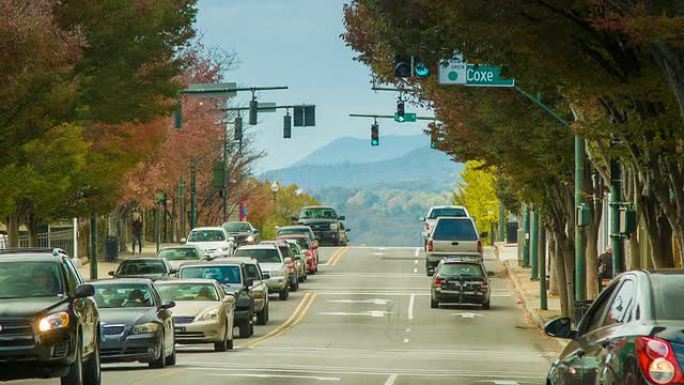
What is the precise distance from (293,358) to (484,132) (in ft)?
40.4

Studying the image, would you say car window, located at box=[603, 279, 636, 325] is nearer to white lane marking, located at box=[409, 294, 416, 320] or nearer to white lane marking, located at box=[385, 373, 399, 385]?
white lane marking, located at box=[385, 373, 399, 385]

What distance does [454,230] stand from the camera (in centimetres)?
6169

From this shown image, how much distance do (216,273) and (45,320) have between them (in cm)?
2262

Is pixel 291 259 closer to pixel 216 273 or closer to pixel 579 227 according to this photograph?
pixel 216 273

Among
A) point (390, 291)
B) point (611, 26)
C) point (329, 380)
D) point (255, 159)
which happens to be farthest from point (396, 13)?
point (255, 159)

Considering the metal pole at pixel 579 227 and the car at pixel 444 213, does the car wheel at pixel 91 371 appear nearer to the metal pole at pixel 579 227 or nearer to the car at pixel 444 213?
the metal pole at pixel 579 227

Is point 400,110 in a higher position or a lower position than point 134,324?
higher

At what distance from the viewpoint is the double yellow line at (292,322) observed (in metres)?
39.7

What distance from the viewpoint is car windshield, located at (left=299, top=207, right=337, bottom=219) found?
272 ft

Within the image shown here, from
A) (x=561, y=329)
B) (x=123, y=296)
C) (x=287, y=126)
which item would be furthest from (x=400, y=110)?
Result: (x=561, y=329)

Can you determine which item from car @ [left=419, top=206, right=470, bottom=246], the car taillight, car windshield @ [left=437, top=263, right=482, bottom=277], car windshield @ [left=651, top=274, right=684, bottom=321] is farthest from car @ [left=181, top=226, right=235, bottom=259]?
the car taillight

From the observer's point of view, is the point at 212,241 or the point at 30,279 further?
the point at 212,241

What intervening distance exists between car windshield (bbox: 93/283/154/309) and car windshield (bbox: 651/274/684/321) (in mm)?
16861

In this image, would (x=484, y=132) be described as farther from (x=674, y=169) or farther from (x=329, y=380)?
(x=329, y=380)
